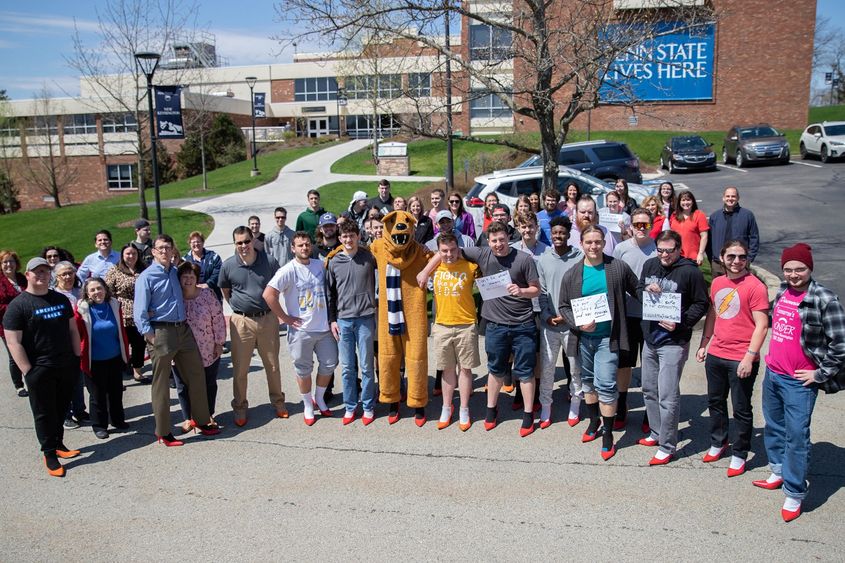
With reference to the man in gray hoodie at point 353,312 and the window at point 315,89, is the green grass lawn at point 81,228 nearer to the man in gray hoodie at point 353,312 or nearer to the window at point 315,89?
the man in gray hoodie at point 353,312

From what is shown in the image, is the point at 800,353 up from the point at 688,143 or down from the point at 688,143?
down

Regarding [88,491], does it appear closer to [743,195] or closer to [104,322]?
[104,322]

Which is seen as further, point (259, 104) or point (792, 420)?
point (259, 104)

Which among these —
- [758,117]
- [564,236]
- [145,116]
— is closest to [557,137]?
[564,236]

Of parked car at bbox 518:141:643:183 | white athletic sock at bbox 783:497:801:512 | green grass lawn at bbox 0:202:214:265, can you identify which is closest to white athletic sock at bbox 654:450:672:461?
white athletic sock at bbox 783:497:801:512

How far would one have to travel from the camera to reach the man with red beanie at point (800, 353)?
14.5 feet

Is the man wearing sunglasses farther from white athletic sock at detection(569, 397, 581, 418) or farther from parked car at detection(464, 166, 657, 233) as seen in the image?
parked car at detection(464, 166, 657, 233)

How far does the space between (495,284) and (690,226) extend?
3636mm

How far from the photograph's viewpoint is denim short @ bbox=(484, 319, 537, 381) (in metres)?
6.08

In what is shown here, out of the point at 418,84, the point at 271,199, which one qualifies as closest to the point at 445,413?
the point at 418,84

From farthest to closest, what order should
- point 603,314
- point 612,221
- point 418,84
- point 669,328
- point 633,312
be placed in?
point 418,84, point 612,221, point 633,312, point 603,314, point 669,328

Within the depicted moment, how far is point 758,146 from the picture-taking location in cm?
2541

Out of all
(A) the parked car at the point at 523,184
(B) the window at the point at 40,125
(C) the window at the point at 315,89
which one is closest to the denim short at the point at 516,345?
(A) the parked car at the point at 523,184

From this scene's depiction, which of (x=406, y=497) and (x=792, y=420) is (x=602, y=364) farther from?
(x=406, y=497)
